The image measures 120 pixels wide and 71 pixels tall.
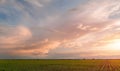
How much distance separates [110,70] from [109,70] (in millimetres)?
143

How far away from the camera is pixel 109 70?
3241cm

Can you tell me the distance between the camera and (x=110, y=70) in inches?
1273
